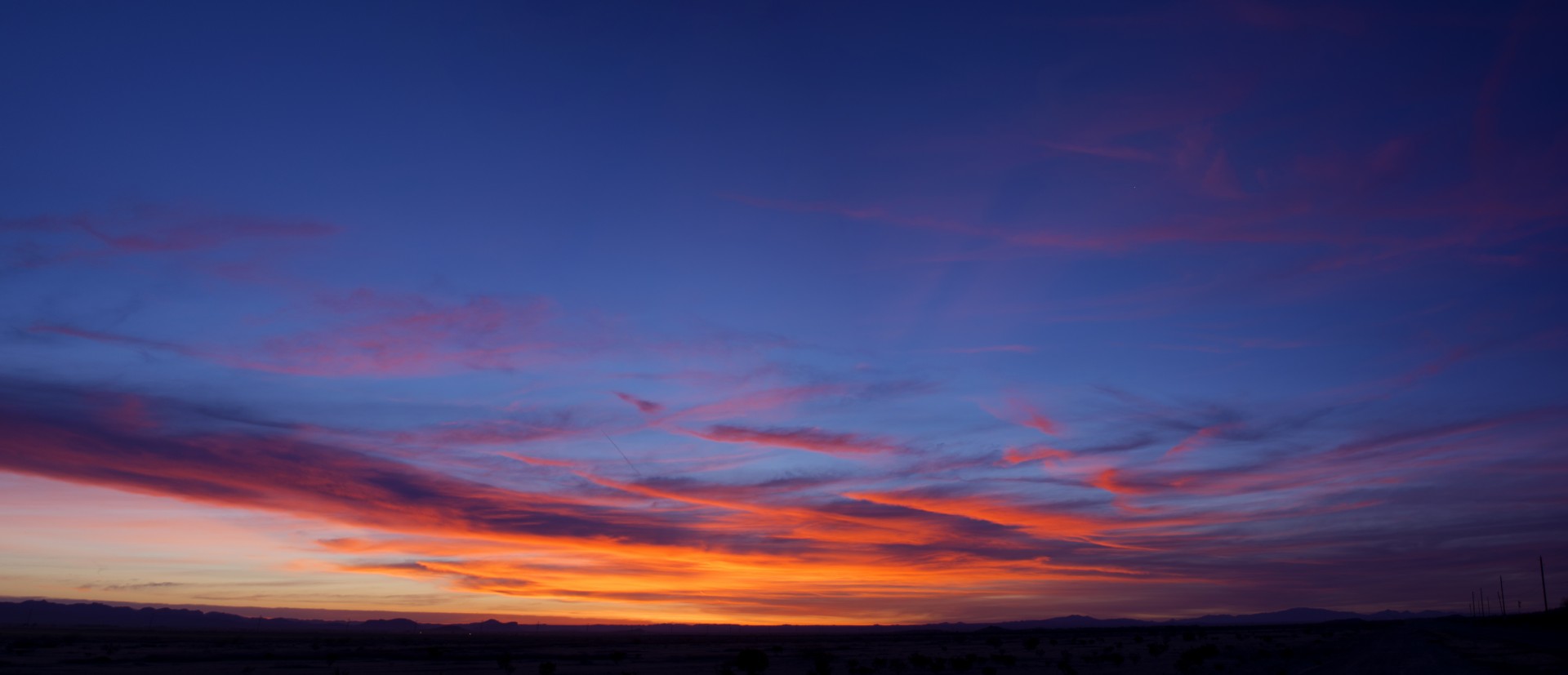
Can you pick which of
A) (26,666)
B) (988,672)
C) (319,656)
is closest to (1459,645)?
(988,672)

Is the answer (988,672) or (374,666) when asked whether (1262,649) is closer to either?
(988,672)

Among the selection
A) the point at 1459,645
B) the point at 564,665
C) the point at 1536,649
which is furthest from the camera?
the point at 1459,645

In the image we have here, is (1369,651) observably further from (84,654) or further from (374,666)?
(84,654)

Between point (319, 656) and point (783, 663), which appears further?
point (319, 656)

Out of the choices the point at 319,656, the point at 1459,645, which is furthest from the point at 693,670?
the point at 1459,645

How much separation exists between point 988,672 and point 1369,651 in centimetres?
3439

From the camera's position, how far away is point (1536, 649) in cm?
5741

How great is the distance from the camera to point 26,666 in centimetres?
4888

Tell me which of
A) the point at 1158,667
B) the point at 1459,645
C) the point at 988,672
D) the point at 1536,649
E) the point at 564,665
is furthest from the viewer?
the point at 1459,645

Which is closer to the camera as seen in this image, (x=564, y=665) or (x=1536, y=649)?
(x=1536, y=649)

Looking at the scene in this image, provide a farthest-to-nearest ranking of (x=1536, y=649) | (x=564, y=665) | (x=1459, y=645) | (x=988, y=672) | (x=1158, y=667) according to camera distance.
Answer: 1. (x=1459, y=645)
2. (x=564, y=665)
3. (x=1536, y=649)
4. (x=1158, y=667)
5. (x=988, y=672)

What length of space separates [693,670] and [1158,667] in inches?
1089

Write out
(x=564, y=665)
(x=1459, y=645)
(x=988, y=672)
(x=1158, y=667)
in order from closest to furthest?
(x=988, y=672) < (x=1158, y=667) < (x=564, y=665) < (x=1459, y=645)

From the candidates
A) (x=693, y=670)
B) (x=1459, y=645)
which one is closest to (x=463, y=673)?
(x=693, y=670)
